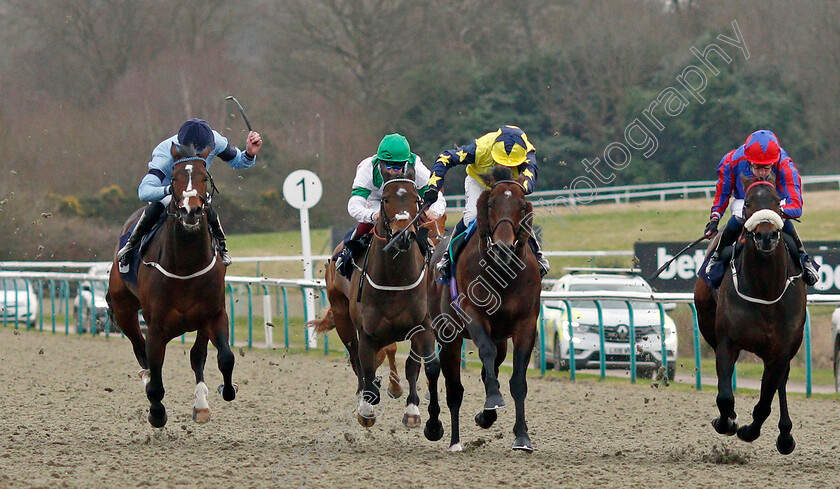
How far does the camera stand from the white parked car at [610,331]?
39.8ft

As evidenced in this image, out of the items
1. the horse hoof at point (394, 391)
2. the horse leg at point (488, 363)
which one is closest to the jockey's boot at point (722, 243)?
the horse leg at point (488, 363)

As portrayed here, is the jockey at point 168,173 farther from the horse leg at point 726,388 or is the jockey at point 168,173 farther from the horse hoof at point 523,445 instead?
the horse leg at point 726,388

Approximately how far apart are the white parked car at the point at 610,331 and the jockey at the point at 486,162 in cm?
455

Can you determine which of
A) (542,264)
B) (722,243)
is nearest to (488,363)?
(542,264)

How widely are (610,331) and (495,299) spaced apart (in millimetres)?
5634

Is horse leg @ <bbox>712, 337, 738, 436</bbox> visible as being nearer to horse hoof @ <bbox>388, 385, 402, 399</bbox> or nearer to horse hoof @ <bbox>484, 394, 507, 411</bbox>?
horse hoof @ <bbox>484, 394, 507, 411</bbox>

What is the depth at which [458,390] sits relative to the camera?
24.2ft

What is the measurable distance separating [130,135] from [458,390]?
66.2ft

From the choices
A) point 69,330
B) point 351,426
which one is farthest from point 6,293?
point 351,426

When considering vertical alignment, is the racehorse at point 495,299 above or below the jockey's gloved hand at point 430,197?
below

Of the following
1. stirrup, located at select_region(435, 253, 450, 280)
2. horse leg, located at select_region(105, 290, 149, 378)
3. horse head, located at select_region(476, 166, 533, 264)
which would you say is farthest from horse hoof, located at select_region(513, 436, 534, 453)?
horse leg, located at select_region(105, 290, 149, 378)

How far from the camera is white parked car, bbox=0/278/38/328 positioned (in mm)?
18891

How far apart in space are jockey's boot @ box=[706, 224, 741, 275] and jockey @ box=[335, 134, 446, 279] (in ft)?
5.78

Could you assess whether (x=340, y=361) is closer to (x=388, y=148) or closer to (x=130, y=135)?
(x=388, y=148)
